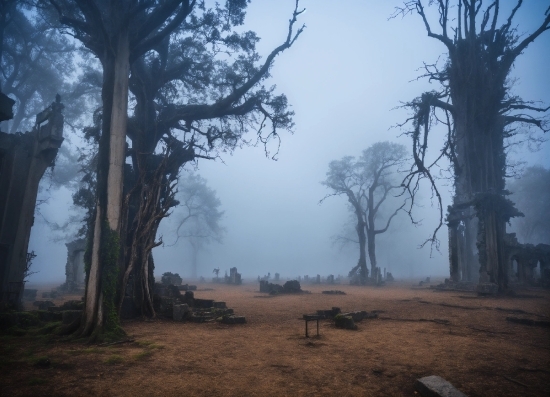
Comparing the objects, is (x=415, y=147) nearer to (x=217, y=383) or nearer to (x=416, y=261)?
(x=217, y=383)

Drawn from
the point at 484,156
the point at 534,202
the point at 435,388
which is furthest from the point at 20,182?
the point at 534,202

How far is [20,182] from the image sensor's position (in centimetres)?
1497

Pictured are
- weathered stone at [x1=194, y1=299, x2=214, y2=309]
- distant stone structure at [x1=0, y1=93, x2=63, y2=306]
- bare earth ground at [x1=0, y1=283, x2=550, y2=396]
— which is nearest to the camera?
bare earth ground at [x1=0, y1=283, x2=550, y2=396]

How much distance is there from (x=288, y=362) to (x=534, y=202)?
50.6 metres

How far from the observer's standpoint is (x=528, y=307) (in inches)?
501

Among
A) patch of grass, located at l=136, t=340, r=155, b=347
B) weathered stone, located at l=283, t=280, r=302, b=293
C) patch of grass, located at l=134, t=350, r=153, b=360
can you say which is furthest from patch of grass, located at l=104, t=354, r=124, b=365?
weathered stone, located at l=283, t=280, r=302, b=293

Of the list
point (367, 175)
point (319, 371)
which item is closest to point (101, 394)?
point (319, 371)

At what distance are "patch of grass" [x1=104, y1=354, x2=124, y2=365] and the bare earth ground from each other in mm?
19

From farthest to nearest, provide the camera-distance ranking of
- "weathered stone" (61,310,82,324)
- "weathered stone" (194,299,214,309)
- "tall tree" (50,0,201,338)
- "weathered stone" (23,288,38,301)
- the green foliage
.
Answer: "weathered stone" (23,288,38,301) < "weathered stone" (194,299,214,309) < "weathered stone" (61,310,82,324) < "tall tree" (50,0,201,338) < the green foliage

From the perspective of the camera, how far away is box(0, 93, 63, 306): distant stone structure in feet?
46.7

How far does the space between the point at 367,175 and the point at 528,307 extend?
972 inches

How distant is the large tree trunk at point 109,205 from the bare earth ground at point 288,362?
90cm

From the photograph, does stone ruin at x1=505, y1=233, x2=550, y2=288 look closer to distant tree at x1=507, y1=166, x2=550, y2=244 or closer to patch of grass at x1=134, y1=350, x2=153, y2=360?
distant tree at x1=507, y1=166, x2=550, y2=244

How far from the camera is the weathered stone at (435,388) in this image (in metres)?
3.98
